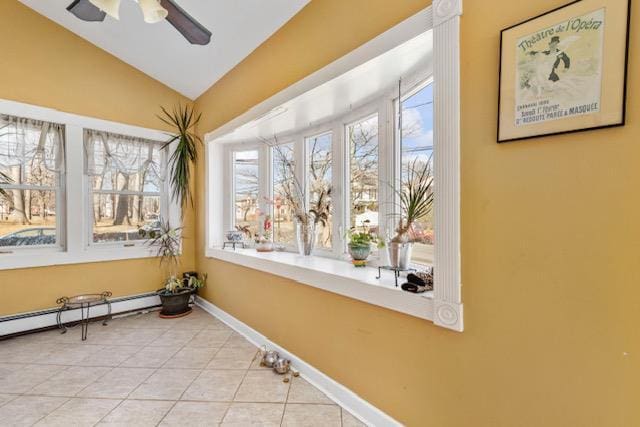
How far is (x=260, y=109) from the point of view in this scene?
7.84ft

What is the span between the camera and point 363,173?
2090 millimetres

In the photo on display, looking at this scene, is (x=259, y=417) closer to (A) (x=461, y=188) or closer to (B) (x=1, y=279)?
(A) (x=461, y=188)

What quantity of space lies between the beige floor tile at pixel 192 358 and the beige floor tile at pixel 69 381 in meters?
0.45

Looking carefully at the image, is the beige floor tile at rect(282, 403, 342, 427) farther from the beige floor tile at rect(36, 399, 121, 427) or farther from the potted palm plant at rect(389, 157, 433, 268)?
the beige floor tile at rect(36, 399, 121, 427)

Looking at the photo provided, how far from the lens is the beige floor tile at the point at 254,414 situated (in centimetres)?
157

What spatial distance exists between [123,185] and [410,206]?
3.20 meters

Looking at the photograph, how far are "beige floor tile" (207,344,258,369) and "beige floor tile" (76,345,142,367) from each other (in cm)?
72

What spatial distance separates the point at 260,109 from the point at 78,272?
2.54 meters

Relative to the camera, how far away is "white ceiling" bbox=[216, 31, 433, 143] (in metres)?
1.47

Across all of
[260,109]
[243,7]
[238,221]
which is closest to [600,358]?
[260,109]

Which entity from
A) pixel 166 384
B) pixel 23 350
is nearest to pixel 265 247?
pixel 166 384

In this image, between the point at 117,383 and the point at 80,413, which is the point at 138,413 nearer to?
the point at 80,413

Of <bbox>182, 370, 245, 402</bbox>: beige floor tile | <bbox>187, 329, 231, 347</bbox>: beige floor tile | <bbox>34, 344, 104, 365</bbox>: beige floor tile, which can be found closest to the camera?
<bbox>182, 370, 245, 402</bbox>: beige floor tile

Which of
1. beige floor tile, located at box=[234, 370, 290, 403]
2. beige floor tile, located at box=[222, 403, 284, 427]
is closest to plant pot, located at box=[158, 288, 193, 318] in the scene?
beige floor tile, located at box=[234, 370, 290, 403]
